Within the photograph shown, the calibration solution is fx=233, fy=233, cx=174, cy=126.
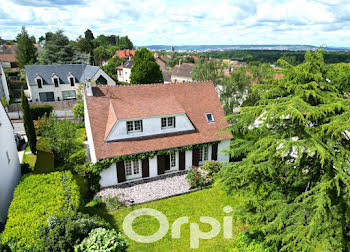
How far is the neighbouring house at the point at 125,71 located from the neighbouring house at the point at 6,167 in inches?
2307

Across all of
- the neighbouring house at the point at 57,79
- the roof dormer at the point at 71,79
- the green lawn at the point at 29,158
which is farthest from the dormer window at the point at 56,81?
the green lawn at the point at 29,158

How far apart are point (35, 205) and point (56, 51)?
63030mm

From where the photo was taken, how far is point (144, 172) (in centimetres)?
2077

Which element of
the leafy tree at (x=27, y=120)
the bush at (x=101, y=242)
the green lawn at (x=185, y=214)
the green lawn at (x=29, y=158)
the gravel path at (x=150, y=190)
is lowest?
the green lawn at (x=185, y=214)

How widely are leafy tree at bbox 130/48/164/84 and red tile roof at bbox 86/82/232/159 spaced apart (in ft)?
87.1

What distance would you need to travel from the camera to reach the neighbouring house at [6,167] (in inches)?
624

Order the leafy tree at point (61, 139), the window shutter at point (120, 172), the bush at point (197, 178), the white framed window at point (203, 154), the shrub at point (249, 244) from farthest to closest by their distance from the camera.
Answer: the white framed window at point (203, 154)
the leafy tree at point (61, 139)
the bush at point (197, 178)
the window shutter at point (120, 172)
the shrub at point (249, 244)

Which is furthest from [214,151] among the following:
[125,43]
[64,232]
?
[125,43]

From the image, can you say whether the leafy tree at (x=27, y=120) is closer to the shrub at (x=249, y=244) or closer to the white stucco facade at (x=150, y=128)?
the white stucco facade at (x=150, y=128)

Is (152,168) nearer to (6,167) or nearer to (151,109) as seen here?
(151,109)

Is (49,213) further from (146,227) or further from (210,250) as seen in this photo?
(210,250)

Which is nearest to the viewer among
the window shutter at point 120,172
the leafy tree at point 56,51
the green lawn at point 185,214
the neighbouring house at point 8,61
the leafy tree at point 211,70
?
the green lawn at point 185,214

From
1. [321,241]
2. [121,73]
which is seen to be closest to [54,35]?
[121,73]

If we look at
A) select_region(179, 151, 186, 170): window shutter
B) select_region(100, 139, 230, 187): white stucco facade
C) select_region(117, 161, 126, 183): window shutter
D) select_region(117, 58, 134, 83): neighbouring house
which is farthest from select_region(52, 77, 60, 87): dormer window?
select_region(179, 151, 186, 170): window shutter
